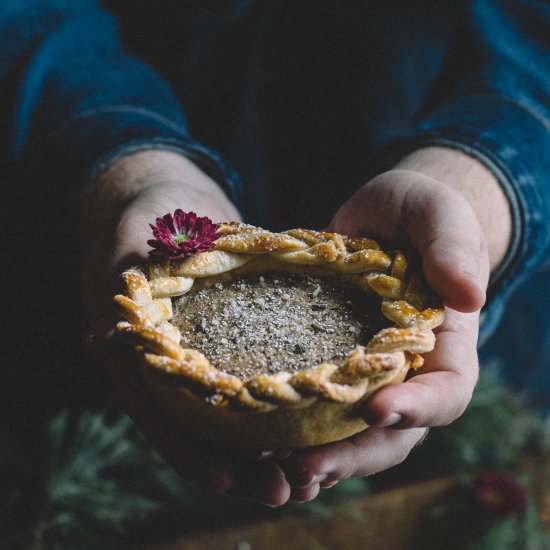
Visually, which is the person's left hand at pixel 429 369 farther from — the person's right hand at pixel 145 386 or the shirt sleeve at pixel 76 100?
the shirt sleeve at pixel 76 100

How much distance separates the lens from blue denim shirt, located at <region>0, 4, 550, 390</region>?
152cm

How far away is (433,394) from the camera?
33.0 inches

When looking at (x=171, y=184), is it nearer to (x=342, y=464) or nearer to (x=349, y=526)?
(x=342, y=464)

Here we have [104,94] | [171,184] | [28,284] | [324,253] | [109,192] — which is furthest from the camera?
[28,284]

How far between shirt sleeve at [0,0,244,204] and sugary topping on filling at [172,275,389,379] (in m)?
0.56

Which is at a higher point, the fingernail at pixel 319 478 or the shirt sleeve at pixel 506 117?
the shirt sleeve at pixel 506 117

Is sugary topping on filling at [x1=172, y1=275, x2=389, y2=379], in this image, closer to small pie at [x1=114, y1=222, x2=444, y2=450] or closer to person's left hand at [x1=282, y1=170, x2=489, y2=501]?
small pie at [x1=114, y1=222, x2=444, y2=450]

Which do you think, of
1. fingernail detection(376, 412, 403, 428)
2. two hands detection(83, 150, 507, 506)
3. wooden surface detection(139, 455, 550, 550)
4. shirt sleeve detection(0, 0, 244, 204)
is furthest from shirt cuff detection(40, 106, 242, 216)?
wooden surface detection(139, 455, 550, 550)

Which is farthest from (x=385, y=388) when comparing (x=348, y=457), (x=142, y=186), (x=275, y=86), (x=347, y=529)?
(x=347, y=529)

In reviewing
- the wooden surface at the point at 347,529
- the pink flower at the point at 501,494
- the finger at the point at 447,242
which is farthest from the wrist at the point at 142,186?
the pink flower at the point at 501,494

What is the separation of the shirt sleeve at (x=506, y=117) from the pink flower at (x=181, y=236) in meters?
0.68

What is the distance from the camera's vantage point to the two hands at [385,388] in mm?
866

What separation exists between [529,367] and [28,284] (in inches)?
73.9

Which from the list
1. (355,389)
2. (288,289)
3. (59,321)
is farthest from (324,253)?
(59,321)
